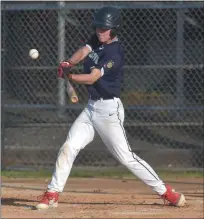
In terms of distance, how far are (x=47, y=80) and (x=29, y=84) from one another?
26 centimetres

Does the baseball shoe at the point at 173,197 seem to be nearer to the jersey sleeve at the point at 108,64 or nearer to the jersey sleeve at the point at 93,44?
the jersey sleeve at the point at 108,64

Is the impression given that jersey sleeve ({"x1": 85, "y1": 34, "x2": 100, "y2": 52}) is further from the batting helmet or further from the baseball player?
the batting helmet

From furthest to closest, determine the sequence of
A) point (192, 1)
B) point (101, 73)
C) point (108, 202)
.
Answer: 1. point (192, 1)
2. point (108, 202)
3. point (101, 73)

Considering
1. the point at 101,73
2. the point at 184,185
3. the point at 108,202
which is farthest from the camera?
the point at 184,185

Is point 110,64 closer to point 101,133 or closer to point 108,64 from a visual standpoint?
point 108,64

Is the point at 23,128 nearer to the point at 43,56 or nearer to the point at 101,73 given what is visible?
the point at 43,56

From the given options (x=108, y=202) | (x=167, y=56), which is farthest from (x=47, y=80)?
(x=108, y=202)

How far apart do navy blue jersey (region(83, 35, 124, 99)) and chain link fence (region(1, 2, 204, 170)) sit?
3.38 m

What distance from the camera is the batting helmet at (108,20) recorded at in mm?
7156

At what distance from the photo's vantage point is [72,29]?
11047 millimetres

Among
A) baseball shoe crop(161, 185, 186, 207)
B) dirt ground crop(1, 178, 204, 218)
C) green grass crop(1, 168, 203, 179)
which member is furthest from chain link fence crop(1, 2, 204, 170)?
baseball shoe crop(161, 185, 186, 207)

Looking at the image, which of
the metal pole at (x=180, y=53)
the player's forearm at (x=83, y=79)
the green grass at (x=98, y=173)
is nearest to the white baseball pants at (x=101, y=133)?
the player's forearm at (x=83, y=79)

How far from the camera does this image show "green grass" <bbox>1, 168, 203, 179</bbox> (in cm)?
1045

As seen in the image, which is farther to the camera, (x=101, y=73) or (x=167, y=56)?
(x=167, y=56)
